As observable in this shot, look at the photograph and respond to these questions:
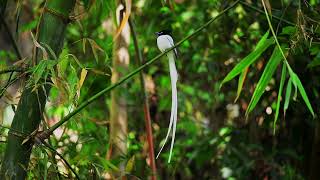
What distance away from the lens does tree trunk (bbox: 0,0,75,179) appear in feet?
4.26

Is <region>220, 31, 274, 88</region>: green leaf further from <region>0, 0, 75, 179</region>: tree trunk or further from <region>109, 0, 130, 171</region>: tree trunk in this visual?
<region>109, 0, 130, 171</region>: tree trunk

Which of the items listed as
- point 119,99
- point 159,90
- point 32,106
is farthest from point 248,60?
point 159,90

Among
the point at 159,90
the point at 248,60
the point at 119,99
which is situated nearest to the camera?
the point at 248,60

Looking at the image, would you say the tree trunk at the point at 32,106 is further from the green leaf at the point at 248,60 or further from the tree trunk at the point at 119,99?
the tree trunk at the point at 119,99

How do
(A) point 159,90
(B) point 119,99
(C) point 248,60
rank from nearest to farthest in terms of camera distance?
(C) point 248,60 < (B) point 119,99 < (A) point 159,90

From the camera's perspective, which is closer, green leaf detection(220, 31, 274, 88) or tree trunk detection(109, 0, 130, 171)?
green leaf detection(220, 31, 274, 88)

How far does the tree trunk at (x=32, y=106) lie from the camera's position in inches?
51.2

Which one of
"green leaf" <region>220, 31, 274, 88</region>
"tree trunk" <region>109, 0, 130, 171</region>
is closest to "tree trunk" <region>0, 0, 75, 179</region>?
"green leaf" <region>220, 31, 274, 88</region>

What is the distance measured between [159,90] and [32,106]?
1697 mm

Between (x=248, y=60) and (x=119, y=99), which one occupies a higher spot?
(x=119, y=99)

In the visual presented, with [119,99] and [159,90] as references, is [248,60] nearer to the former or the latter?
[119,99]

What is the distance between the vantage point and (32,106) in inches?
52.3

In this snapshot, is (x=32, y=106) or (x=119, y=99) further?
(x=119, y=99)

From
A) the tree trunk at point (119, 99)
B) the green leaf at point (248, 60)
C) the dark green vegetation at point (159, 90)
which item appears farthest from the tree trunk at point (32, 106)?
the tree trunk at point (119, 99)
